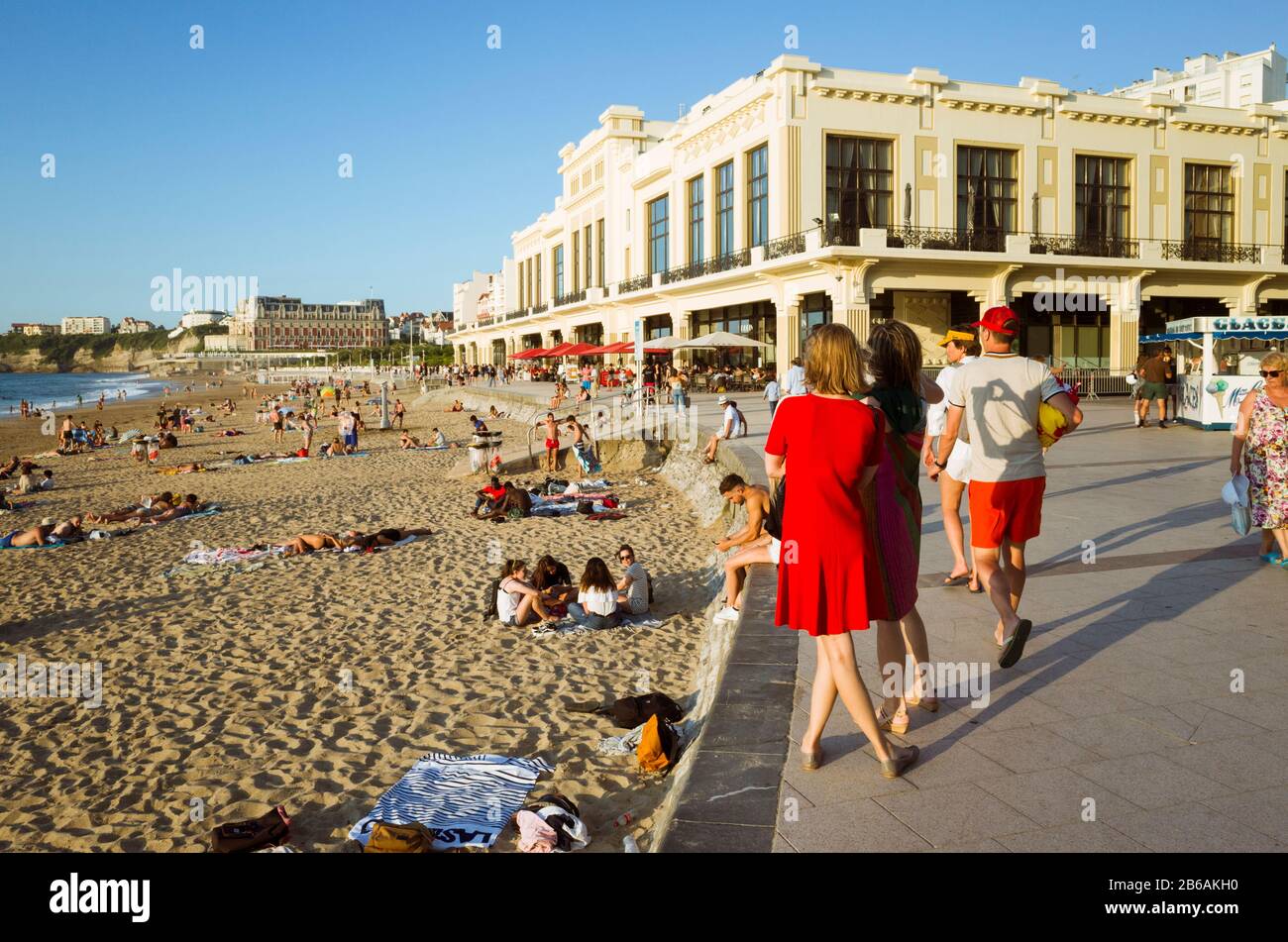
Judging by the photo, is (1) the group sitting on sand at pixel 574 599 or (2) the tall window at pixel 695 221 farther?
(2) the tall window at pixel 695 221

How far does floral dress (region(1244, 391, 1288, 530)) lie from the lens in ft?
21.5

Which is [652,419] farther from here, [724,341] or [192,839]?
[192,839]

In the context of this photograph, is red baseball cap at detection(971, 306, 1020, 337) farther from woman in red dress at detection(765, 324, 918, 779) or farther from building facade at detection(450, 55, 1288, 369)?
building facade at detection(450, 55, 1288, 369)

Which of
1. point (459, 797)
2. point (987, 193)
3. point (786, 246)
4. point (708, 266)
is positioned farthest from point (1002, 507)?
point (708, 266)

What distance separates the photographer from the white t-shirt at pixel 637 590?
903cm

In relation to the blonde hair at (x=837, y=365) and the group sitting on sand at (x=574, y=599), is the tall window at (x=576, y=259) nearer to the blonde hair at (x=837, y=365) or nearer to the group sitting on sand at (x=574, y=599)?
the group sitting on sand at (x=574, y=599)

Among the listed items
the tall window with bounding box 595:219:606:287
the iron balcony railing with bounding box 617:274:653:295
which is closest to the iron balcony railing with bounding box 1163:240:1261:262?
the iron balcony railing with bounding box 617:274:653:295

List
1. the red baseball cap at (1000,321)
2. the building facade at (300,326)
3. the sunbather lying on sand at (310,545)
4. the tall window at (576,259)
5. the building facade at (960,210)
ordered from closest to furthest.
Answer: the red baseball cap at (1000,321)
the sunbather lying on sand at (310,545)
the building facade at (960,210)
the tall window at (576,259)
the building facade at (300,326)

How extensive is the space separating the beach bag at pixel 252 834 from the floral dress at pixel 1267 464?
275 inches

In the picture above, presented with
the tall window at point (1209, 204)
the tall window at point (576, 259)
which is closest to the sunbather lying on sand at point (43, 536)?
the tall window at point (1209, 204)

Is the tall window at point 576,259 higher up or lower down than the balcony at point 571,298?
higher up

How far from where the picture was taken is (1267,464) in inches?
261

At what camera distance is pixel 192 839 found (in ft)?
16.3
